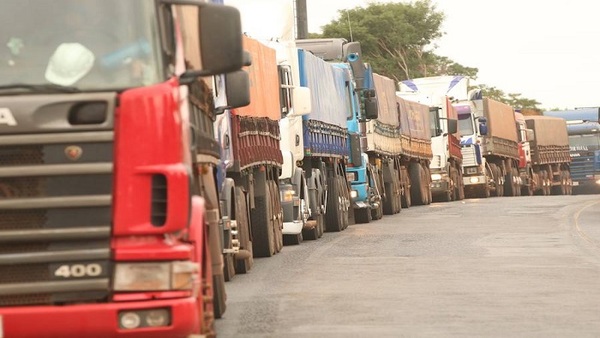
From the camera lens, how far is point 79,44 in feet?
28.1

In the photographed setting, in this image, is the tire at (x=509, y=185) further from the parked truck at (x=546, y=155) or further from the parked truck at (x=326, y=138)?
the parked truck at (x=326, y=138)

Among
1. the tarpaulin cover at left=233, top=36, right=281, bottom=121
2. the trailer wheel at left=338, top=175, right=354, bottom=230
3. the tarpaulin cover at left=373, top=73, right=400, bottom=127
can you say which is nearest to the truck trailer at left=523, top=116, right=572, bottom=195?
the tarpaulin cover at left=373, top=73, right=400, bottom=127

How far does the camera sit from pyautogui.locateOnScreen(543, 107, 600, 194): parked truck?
231ft

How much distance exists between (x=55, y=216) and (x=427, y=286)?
8.26 m

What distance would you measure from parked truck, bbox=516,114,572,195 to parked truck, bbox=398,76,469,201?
13.6 meters

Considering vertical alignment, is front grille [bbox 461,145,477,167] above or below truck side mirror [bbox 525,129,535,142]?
below

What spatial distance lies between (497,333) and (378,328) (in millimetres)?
969

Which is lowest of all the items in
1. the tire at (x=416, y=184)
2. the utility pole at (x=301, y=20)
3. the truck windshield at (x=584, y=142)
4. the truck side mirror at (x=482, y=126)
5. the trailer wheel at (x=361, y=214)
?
the trailer wheel at (x=361, y=214)

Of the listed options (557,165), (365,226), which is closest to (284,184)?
(365,226)

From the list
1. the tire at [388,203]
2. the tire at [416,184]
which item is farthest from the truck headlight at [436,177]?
the tire at [388,203]

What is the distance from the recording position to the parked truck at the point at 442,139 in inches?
1841

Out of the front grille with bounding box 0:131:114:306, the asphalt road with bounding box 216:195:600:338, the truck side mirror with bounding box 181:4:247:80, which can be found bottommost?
the asphalt road with bounding box 216:195:600:338

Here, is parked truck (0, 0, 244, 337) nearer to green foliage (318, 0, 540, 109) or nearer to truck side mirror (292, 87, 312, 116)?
truck side mirror (292, 87, 312, 116)

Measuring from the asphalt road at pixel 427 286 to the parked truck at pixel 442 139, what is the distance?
19.2m
